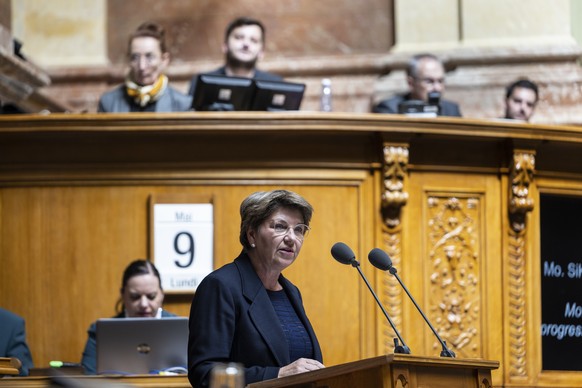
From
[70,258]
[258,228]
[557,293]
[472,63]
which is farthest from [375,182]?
[472,63]

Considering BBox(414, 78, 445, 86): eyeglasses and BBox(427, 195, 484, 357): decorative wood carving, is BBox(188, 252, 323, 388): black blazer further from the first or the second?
BBox(414, 78, 445, 86): eyeglasses

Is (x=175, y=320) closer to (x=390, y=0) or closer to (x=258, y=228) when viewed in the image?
(x=258, y=228)

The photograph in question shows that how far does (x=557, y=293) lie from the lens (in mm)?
7789

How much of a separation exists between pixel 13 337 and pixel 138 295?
2.21ft

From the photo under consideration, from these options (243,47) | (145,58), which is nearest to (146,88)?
(145,58)

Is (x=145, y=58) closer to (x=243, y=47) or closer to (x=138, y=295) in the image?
(x=243, y=47)

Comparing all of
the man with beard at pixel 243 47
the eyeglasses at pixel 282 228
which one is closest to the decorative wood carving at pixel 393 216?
the man with beard at pixel 243 47

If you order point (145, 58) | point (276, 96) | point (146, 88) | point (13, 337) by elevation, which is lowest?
point (13, 337)

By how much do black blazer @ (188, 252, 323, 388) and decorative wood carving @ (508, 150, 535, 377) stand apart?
9.34ft

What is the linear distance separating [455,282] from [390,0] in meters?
4.99

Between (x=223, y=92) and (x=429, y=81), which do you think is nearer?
(x=223, y=92)

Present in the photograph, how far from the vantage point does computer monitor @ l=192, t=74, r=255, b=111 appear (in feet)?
27.2

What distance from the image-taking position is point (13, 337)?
24.2 ft

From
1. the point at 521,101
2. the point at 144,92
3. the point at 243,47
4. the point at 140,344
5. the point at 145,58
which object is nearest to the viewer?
the point at 140,344
